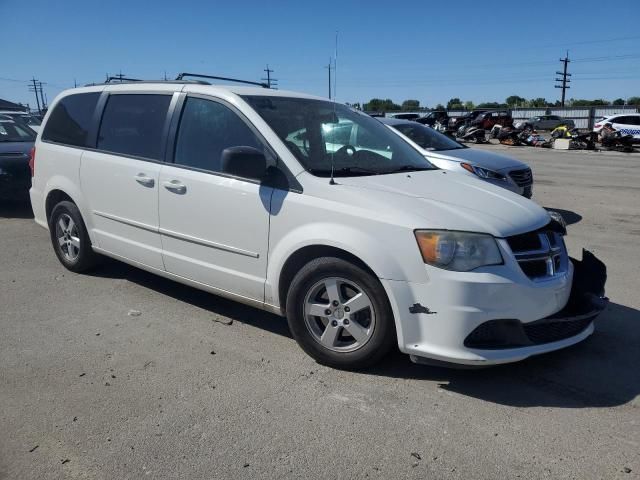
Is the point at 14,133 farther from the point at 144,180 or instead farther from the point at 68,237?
the point at 144,180

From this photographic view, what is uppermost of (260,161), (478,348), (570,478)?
(260,161)

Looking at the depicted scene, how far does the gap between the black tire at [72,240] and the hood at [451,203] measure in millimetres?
2910

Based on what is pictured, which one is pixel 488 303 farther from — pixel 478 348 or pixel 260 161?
pixel 260 161

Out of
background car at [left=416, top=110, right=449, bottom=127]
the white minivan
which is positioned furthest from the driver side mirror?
background car at [left=416, top=110, right=449, bottom=127]

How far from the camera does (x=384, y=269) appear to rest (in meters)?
3.35

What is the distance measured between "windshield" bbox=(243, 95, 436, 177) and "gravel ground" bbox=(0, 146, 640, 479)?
1.34m

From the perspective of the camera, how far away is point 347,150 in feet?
14.2

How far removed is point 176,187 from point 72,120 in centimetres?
199

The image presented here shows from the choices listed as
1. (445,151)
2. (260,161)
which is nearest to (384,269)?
(260,161)

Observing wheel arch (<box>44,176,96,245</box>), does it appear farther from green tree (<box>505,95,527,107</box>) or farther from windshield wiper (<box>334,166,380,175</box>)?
green tree (<box>505,95,527,107</box>)

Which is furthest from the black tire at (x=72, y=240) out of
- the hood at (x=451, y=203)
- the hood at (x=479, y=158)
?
the hood at (x=479, y=158)

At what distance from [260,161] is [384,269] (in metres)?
1.13

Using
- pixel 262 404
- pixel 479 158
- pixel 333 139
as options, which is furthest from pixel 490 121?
pixel 262 404

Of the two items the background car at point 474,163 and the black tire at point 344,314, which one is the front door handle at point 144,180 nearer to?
the black tire at point 344,314
